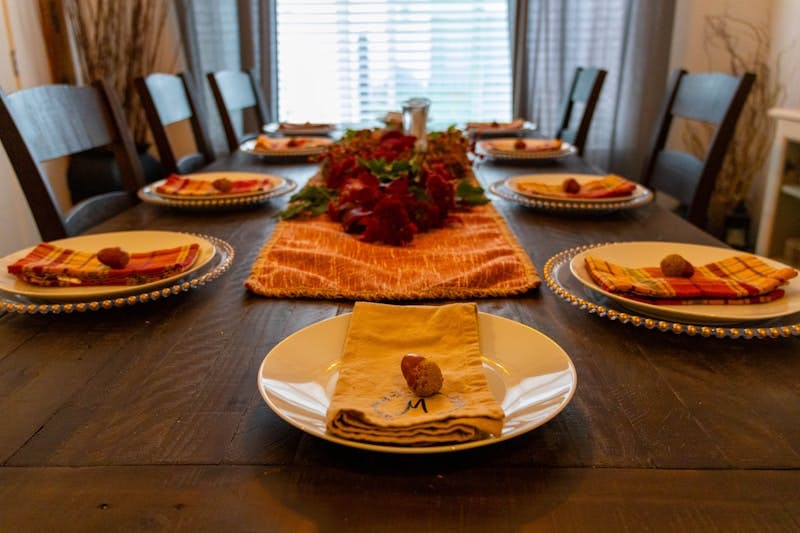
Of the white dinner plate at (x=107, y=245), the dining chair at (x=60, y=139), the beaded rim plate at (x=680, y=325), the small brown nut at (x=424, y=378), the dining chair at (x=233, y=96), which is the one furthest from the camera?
the dining chair at (x=233, y=96)

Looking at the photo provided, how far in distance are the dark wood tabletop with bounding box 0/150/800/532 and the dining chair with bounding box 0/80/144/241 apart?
1.87 feet

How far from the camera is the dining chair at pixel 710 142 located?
1665mm

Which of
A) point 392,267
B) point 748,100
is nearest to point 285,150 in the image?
point 392,267

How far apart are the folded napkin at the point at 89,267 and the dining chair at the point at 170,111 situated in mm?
1073

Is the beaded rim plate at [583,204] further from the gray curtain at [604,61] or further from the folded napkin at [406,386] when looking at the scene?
the gray curtain at [604,61]

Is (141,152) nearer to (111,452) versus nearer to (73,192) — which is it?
(73,192)

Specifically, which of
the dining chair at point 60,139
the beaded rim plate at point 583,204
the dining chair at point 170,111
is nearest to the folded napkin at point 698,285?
the beaded rim plate at point 583,204

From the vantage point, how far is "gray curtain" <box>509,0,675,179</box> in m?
3.43

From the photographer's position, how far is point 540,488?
1.69ft

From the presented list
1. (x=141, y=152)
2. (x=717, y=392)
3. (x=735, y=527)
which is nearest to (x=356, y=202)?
(x=717, y=392)

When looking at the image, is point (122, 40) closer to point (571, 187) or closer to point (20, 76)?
point (20, 76)

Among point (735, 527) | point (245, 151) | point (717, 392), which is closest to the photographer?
point (735, 527)

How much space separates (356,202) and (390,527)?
881 millimetres

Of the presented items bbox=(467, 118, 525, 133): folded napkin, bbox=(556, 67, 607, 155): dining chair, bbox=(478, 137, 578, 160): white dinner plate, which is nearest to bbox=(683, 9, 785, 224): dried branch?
bbox=(556, 67, 607, 155): dining chair
